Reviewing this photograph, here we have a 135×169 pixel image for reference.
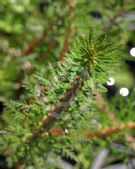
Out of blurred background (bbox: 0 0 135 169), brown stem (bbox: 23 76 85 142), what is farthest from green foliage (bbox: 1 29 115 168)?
blurred background (bbox: 0 0 135 169)

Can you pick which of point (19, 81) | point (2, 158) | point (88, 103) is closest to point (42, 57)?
point (19, 81)

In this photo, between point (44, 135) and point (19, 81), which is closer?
point (44, 135)

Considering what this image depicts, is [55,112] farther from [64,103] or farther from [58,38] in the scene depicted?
[58,38]

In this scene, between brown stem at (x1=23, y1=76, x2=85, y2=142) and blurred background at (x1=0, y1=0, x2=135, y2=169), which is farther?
blurred background at (x1=0, y1=0, x2=135, y2=169)

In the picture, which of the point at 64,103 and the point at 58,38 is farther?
the point at 58,38

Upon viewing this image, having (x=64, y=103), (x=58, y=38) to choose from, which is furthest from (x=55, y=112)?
(x=58, y=38)

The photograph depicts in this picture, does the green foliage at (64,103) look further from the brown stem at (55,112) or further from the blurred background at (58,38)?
the blurred background at (58,38)

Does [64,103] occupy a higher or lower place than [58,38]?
lower

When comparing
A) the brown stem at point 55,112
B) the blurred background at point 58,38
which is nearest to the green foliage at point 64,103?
the brown stem at point 55,112

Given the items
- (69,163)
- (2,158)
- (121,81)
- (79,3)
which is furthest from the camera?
(121,81)

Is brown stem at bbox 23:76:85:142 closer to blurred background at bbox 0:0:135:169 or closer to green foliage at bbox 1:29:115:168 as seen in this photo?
green foliage at bbox 1:29:115:168

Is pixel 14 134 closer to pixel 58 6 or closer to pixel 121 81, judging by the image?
pixel 58 6
